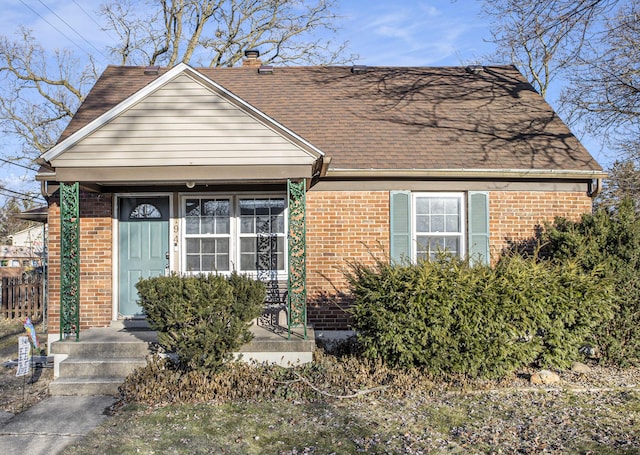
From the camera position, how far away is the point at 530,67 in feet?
70.7

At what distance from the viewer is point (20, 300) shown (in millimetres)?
14219

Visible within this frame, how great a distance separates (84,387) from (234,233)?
3561mm

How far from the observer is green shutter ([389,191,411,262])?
902 cm

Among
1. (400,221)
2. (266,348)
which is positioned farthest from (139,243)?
(400,221)

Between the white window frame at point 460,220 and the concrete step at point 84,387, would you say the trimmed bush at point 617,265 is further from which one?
the concrete step at point 84,387

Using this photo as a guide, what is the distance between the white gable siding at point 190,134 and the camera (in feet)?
24.6

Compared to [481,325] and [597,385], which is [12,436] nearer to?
[481,325]

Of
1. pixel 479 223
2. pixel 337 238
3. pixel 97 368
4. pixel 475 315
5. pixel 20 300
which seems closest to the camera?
pixel 475 315

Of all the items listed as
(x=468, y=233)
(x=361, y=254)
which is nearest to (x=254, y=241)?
(x=361, y=254)

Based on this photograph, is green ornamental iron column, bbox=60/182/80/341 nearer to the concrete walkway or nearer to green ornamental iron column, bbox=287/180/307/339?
the concrete walkway

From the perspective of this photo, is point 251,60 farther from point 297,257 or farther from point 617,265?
point 617,265

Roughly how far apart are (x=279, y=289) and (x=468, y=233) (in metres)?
3.48

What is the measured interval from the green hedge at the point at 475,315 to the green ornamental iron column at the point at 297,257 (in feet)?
3.53

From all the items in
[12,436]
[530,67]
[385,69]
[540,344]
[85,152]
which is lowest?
[12,436]
